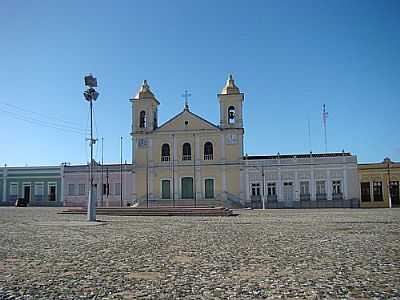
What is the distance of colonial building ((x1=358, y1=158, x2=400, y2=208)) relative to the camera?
46.4 metres

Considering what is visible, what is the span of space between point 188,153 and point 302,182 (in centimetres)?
1270

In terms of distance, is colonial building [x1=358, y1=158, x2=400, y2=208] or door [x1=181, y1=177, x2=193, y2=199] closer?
colonial building [x1=358, y1=158, x2=400, y2=208]

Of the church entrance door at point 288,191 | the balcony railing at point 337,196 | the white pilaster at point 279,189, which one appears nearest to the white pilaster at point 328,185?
the balcony railing at point 337,196

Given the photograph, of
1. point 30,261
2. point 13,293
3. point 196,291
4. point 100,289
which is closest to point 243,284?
point 196,291

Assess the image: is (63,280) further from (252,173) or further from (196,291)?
(252,173)

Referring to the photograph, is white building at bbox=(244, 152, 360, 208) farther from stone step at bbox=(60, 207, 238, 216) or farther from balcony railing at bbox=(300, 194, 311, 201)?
stone step at bbox=(60, 207, 238, 216)

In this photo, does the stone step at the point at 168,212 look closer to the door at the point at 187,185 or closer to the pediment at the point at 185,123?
the door at the point at 187,185

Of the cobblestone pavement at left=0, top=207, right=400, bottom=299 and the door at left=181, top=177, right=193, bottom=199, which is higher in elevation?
the door at left=181, top=177, right=193, bottom=199

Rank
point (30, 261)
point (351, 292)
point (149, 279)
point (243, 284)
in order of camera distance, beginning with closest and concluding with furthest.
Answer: point (351, 292)
point (243, 284)
point (149, 279)
point (30, 261)

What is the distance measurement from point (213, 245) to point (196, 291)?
204 inches

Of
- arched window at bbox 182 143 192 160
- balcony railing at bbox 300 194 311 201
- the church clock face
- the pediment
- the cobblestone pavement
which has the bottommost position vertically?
the cobblestone pavement

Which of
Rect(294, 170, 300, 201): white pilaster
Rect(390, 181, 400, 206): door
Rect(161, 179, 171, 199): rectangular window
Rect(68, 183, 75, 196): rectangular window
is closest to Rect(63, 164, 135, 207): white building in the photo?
Rect(68, 183, 75, 196): rectangular window

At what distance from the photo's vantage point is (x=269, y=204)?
46.2 metres

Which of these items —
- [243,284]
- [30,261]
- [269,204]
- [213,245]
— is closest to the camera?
[243,284]
